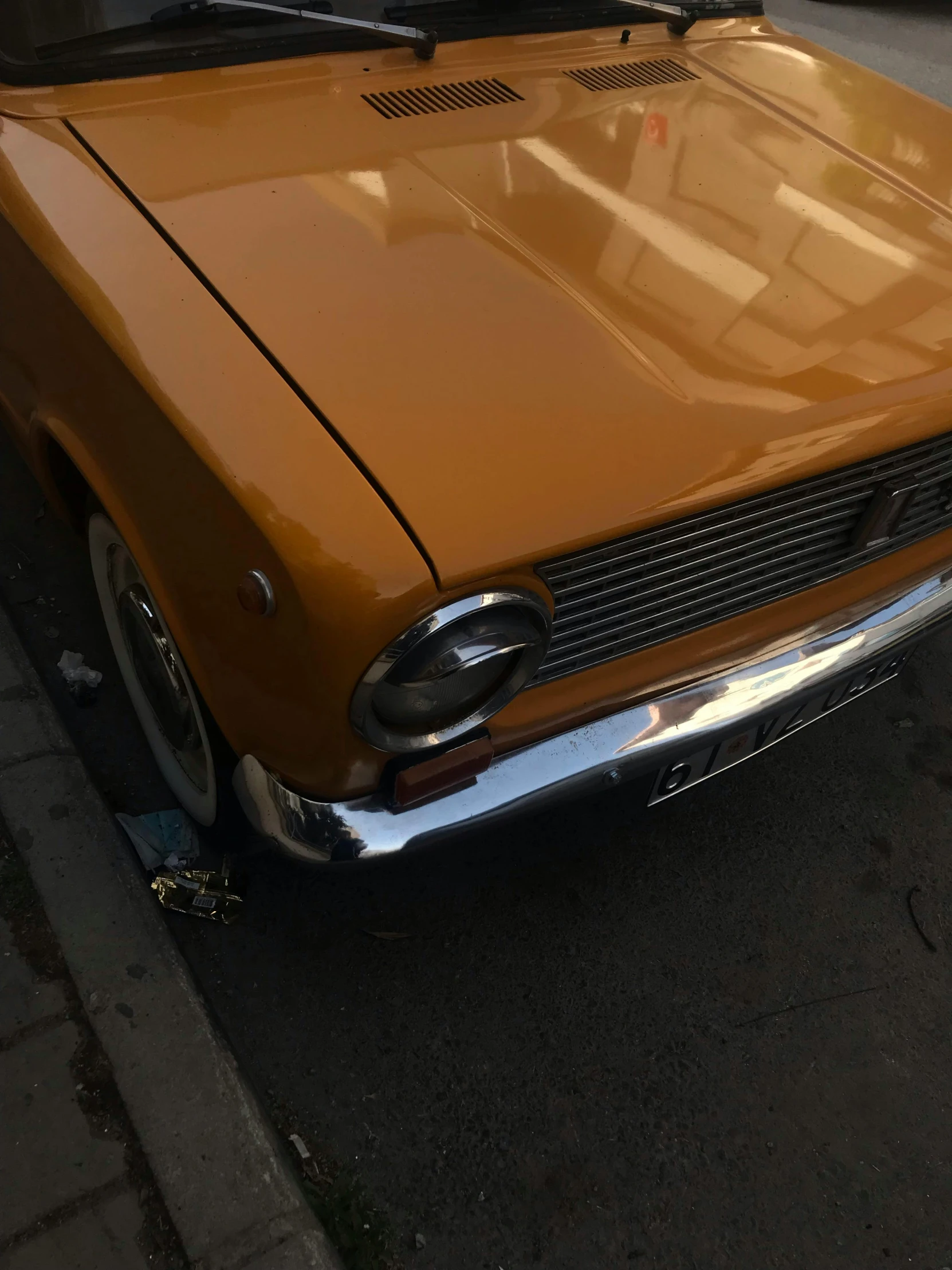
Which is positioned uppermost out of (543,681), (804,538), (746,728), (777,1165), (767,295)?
(767,295)

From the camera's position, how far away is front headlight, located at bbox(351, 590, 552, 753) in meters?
1.30

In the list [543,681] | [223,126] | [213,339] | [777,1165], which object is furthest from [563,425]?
[777,1165]

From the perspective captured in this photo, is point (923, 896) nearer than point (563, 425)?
No

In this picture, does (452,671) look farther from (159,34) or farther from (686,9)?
(686,9)

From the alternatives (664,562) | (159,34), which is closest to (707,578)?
(664,562)

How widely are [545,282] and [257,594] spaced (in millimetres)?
791

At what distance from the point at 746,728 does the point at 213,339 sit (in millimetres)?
1170

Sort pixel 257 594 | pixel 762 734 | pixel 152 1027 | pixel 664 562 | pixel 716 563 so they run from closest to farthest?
pixel 257 594
pixel 664 562
pixel 716 563
pixel 152 1027
pixel 762 734

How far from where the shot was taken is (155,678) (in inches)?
81.4

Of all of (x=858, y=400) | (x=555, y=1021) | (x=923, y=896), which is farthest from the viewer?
(x=923, y=896)

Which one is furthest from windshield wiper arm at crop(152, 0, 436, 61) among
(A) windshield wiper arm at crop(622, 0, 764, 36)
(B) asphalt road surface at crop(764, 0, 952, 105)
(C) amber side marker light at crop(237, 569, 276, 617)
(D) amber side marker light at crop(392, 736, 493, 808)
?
(B) asphalt road surface at crop(764, 0, 952, 105)

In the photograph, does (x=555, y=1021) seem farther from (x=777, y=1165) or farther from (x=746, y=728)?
(x=746, y=728)

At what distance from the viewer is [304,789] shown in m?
1.51

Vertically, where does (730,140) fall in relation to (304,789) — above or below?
above
